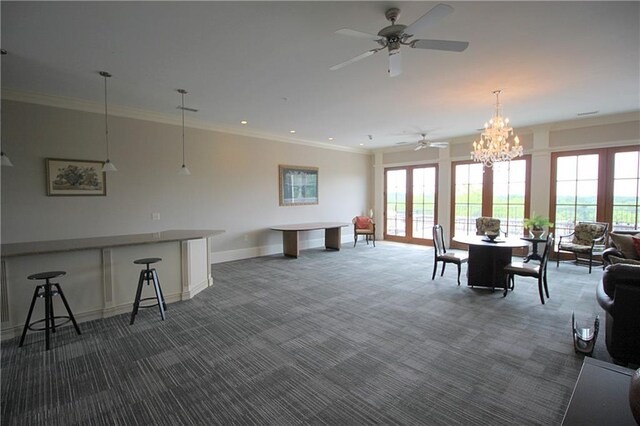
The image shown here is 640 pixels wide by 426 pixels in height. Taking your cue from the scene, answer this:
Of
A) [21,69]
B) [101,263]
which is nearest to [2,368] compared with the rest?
[101,263]

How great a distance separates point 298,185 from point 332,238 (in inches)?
65.1

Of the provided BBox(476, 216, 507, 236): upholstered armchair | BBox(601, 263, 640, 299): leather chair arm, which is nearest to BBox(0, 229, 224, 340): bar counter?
BBox(601, 263, 640, 299): leather chair arm

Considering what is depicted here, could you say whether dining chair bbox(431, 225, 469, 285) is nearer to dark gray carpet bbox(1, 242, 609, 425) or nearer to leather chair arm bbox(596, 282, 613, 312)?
dark gray carpet bbox(1, 242, 609, 425)

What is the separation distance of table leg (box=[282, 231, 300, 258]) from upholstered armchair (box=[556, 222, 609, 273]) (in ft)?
17.2

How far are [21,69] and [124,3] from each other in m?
2.31

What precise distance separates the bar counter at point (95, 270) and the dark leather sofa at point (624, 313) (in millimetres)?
4418

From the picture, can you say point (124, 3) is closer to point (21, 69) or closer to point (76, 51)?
point (76, 51)

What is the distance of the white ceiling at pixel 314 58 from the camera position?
2.60m

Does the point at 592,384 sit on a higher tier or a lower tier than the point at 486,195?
lower

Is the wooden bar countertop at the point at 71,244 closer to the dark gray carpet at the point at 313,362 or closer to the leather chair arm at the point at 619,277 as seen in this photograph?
the dark gray carpet at the point at 313,362

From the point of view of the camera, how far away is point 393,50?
108 inches

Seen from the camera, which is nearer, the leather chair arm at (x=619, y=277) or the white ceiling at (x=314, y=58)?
the leather chair arm at (x=619, y=277)

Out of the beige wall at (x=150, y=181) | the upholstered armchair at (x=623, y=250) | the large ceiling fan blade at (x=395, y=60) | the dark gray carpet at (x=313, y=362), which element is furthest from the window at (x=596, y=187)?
the large ceiling fan blade at (x=395, y=60)

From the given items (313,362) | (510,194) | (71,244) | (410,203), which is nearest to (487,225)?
(510,194)
